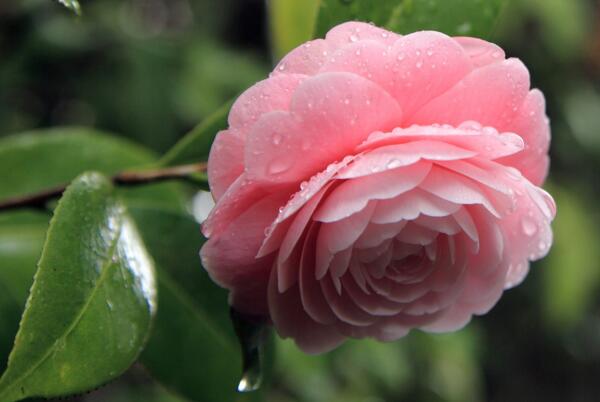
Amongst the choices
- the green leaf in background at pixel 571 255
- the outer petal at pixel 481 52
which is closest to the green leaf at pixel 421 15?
the outer petal at pixel 481 52

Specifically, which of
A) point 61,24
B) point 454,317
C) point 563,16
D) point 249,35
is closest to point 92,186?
point 454,317

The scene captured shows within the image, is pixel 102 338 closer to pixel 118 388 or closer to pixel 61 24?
pixel 61 24

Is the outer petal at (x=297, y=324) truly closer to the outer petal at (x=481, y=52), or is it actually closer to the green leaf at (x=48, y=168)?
the outer petal at (x=481, y=52)

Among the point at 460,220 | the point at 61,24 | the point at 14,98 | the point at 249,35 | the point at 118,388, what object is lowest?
the point at 118,388

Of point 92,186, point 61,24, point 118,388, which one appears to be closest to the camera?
point 92,186

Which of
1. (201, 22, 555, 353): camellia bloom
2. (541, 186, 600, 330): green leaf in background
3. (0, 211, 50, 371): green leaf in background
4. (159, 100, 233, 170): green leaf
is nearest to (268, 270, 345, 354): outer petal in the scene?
(201, 22, 555, 353): camellia bloom
